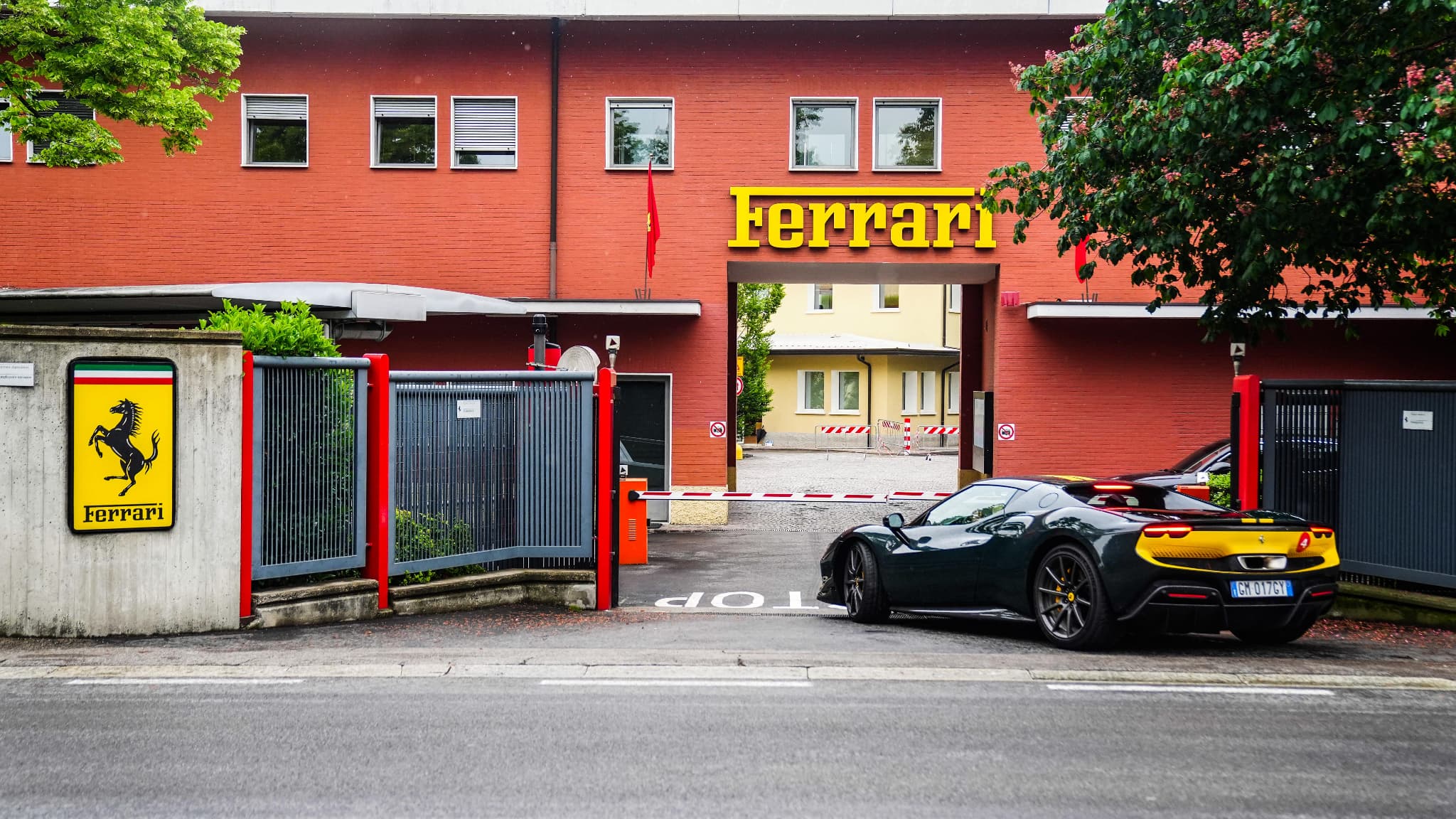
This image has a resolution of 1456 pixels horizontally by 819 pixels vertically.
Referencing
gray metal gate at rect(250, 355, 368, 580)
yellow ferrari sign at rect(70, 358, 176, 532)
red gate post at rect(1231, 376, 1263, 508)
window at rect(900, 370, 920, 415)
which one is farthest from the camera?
window at rect(900, 370, 920, 415)

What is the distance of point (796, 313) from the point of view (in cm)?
5700

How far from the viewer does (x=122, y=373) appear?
9406 millimetres

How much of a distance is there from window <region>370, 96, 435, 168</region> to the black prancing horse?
470 inches

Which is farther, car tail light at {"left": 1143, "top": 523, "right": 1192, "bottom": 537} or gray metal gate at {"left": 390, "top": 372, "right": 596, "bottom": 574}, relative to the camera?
gray metal gate at {"left": 390, "top": 372, "right": 596, "bottom": 574}

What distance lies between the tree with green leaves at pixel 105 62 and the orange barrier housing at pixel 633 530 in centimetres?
752

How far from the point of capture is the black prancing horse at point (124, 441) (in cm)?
937

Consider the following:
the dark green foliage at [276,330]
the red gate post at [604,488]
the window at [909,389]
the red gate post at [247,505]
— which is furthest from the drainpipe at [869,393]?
the red gate post at [247,505]

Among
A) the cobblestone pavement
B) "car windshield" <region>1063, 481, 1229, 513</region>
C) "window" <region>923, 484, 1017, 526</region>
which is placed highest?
"car windshield" <region>1063, 481, 1229, 513</region>

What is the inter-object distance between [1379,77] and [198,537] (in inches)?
379

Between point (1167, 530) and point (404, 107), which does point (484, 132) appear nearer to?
point (404, 107)

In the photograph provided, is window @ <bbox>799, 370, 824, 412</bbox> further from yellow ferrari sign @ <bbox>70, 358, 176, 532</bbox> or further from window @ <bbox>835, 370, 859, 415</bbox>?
yellow ferrari sign @ <bbox>70, 358, 176, 532</bbox>

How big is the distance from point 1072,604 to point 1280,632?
5.50 feet

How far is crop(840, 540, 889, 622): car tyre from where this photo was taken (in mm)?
11141

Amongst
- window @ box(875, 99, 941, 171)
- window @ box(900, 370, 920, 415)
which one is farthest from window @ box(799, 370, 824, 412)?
window @ box(875, 99, 941, 171)
